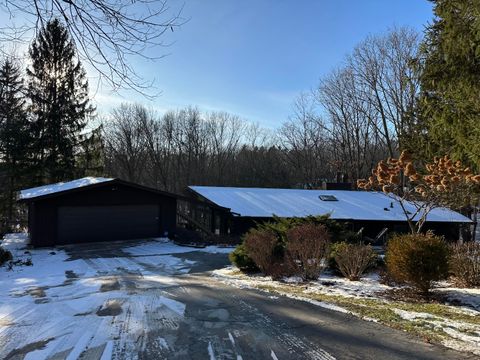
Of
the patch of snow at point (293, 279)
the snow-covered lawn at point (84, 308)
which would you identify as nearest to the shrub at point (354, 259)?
the patch of snow at point (293, 279)

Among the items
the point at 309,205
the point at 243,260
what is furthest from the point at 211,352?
the point at 309,205

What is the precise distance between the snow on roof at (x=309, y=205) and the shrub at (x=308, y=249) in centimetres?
1271

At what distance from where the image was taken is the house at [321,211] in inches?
985

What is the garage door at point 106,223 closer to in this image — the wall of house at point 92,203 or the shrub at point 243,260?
the wall of house at point 92,203

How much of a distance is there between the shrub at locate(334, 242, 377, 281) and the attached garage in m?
15.9

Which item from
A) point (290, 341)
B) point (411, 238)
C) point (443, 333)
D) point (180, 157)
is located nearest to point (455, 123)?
point (411, 238)

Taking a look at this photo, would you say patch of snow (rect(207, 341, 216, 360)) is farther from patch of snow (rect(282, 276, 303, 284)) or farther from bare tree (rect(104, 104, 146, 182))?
bare tree (rect(104, 104, 146, 182))

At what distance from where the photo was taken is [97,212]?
23.3 meters

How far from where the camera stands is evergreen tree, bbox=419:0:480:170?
34.2ft

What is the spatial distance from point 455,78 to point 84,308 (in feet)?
34.4

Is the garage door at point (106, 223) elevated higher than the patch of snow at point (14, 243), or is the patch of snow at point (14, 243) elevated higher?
the garage door at point (106, 223)

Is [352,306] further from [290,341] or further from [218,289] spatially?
[218,289]

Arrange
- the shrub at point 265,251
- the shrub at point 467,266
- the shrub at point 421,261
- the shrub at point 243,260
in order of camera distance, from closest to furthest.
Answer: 1. the shrub at point 421,261
2. the shrub at point 467,266
3. the shrub at point 265,251
4. the shrub at point 243,260

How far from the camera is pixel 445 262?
8.01 metres
